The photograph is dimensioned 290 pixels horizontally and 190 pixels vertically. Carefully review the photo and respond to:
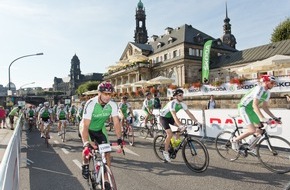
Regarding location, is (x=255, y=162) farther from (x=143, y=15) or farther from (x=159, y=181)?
(x=143, y=15)

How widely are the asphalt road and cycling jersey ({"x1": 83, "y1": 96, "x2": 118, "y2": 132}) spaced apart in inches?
59.1

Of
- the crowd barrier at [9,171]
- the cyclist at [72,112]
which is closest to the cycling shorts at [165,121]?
the crowd barrier at [9,171]

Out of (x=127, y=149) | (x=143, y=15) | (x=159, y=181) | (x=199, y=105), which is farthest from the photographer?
(x=143, y=15)

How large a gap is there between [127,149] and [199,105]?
11857mm

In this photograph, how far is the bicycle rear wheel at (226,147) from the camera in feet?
24.7

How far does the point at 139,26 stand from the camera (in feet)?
313

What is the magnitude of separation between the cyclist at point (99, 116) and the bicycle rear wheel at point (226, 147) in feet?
12.4

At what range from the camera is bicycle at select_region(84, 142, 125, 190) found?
13.8ft

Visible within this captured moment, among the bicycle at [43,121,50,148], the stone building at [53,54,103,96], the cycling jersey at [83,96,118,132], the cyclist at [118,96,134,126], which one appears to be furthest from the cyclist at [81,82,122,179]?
the stone building at [53,54,103,96]

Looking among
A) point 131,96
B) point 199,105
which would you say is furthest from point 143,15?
point 199,105

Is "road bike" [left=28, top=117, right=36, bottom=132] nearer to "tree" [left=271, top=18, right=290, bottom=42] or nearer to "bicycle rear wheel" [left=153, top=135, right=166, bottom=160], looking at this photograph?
"bicycle rear wheel" [left=153, top=135, right=166, bottom=160]

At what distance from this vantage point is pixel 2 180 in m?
3.09

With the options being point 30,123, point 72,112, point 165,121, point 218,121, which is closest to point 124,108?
point 218,121

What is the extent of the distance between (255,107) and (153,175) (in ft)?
9.44
